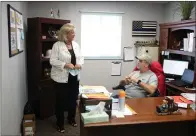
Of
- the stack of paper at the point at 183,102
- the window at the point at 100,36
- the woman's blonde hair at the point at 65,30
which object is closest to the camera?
the stack of paper at the point at 183,102

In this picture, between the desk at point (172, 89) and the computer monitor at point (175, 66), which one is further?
the computer monitor at point (175, 66)

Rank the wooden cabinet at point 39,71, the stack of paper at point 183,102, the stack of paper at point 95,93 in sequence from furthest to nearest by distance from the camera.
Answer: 1. the wooden cabinet at point 39,71
2. the stack of paper at point 183,102
3. the stack of paper at point 95,93

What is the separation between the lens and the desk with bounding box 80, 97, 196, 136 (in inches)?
51.7

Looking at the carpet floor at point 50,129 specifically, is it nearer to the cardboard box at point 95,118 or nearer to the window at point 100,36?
the window at point 100,36

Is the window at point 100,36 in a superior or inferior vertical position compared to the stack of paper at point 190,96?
superior

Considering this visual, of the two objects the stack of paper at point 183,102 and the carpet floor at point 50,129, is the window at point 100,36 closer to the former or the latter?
the carpet floor at point 50,129

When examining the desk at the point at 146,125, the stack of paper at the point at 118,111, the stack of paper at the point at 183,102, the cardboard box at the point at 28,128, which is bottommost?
the cardboard box at the point at 28,128

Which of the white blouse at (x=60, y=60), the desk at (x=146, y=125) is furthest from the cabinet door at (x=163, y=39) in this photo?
the desk at (x=146, y=125)

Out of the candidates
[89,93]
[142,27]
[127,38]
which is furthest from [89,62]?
[89,93]

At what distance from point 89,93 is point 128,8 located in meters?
1.87

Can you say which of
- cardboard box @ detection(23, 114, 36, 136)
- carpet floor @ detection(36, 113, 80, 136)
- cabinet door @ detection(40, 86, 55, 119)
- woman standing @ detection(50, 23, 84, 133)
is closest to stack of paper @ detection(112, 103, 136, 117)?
woman standing @ detection(50, 23, 84, 133)

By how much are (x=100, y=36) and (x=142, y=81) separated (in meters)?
0.97

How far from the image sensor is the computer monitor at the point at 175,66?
7.81ft

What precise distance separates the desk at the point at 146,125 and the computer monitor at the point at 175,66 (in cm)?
93
